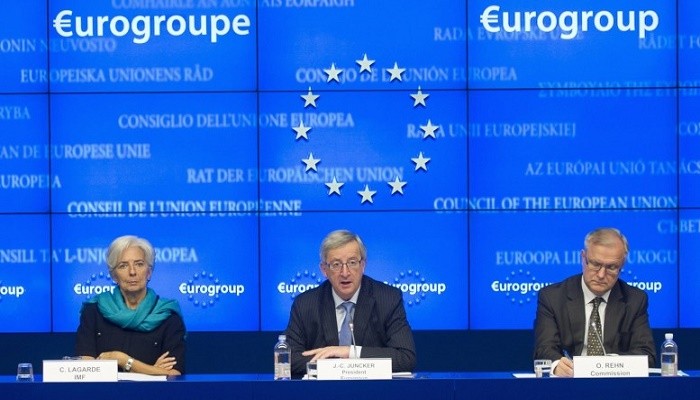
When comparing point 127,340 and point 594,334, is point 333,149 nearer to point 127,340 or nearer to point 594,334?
point 127,340

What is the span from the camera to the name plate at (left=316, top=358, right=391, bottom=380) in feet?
11.8

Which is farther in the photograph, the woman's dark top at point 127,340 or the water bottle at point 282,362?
the woman's dark top at point 127,340

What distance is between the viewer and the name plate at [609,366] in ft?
11.8

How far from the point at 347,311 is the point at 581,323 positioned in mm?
857

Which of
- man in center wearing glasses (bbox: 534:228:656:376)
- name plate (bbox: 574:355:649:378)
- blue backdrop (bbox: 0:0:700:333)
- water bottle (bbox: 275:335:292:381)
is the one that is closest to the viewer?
name plate (bbox: 574:355:649:378)

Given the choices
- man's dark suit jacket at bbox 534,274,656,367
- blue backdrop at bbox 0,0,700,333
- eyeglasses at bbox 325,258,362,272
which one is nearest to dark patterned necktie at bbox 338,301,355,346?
eyeglasses at bbox 325,258,362,272

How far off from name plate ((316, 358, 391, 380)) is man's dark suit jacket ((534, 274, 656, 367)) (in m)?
0.84

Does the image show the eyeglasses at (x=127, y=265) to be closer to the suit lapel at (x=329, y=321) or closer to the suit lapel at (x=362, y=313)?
the suit lapel at (x=329, y=321)

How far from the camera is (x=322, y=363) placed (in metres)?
3.62

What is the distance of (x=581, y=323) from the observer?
170 inches

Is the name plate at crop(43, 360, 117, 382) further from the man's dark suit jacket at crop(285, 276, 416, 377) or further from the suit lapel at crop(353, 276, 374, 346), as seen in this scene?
the suit lapel at crop(353, 276, 374, 346)

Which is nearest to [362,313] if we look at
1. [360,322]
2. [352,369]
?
[360,322]

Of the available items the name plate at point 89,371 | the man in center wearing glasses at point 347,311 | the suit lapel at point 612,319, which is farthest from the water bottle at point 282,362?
the suit lapel at point 612,319

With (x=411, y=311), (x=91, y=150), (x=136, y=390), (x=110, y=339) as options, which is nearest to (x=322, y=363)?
(x=136, y=390)
